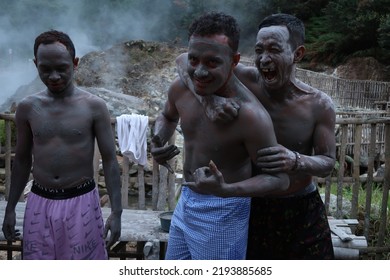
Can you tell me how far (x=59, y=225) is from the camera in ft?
5.84

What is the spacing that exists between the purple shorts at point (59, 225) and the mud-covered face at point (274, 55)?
0.85 m

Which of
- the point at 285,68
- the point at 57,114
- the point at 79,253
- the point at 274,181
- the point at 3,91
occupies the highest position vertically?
the point at 3,91

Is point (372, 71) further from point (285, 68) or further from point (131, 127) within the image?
point (285, 68)

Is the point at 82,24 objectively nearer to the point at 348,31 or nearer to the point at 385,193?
the point at 348,31

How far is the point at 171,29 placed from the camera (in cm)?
2052

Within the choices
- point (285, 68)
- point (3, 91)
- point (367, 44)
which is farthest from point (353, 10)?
point (285, 68)

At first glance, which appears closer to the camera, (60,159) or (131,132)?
(60,159)

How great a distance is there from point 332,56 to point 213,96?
1487cm

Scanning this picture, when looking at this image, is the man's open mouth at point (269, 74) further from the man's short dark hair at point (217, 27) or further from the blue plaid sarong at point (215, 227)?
the blue plaid sarong at point (215, 227)

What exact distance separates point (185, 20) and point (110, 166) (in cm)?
1818

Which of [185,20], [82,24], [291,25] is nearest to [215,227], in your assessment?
[291,25]

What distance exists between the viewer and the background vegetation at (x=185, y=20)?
546 inches

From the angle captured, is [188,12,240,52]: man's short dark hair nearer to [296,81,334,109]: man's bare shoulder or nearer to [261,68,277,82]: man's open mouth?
[261,68,277,82]: man's open mouth

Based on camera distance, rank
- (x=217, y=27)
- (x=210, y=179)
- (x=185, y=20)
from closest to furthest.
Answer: (x=210, y=179)
(x=217, y=27)
(x=185, y=20)
